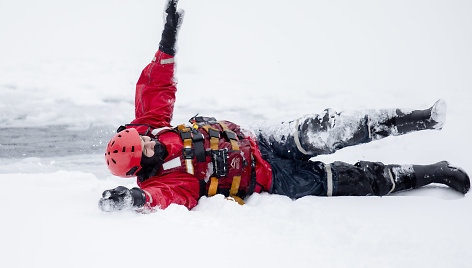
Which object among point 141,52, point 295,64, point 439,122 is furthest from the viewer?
point 141,52

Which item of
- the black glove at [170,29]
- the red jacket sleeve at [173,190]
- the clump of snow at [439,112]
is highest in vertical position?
the black glove at [170,29]

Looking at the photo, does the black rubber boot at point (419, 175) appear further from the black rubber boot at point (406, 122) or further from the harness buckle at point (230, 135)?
the harness buckle at point (230, 135)

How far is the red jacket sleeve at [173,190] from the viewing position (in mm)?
1797

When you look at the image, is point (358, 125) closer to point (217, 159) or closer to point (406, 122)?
point (406, 122)

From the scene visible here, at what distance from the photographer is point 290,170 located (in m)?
2.27

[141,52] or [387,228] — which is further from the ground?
[141,52]

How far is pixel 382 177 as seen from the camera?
2.23m

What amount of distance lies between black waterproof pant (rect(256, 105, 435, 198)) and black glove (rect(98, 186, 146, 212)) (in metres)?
0.94

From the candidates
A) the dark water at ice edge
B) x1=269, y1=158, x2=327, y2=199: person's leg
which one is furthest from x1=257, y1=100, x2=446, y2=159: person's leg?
the dark water at ice edge

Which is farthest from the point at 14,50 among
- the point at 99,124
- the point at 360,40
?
the point at 360,40

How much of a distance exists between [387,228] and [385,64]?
17.3 ft

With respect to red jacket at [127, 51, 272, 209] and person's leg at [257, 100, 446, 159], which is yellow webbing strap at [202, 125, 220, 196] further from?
person's leg at [257, 100, 446, 159]

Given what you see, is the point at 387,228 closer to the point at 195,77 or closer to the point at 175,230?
the point at 175,230

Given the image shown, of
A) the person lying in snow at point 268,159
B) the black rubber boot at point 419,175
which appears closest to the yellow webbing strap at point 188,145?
the person lying in snow at point 268,159
